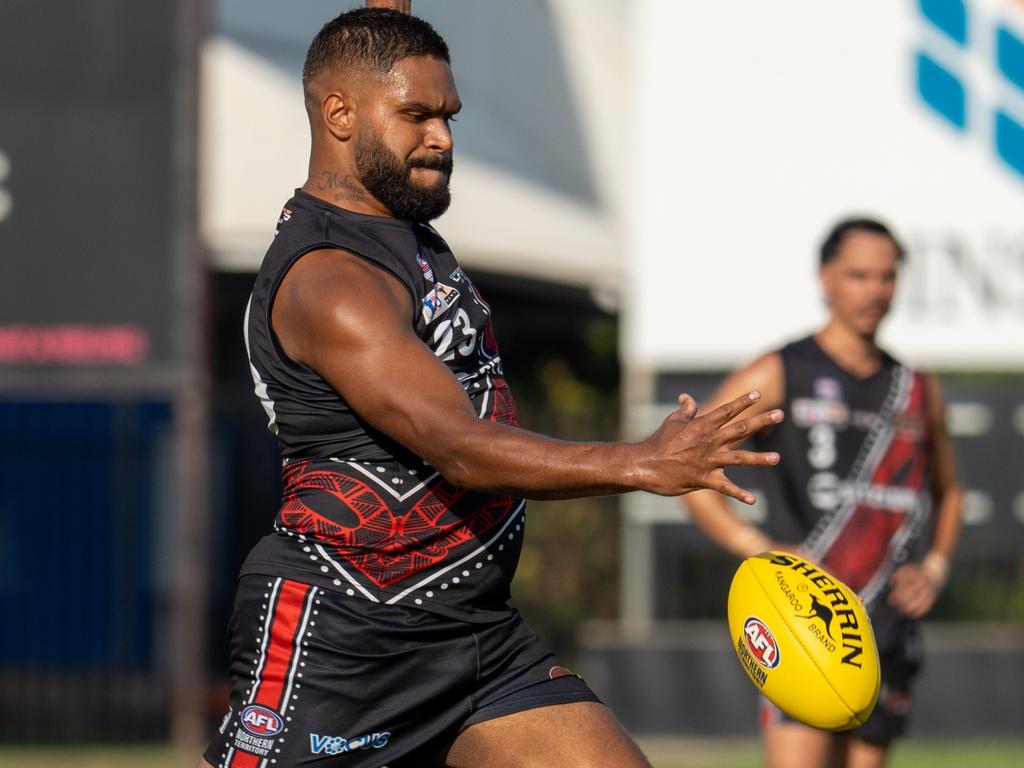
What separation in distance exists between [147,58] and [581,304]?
597cm

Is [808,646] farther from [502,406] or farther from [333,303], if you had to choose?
[333,303]

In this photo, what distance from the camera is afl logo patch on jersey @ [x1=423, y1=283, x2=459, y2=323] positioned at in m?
4.09

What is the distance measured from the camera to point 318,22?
10930 millimetres

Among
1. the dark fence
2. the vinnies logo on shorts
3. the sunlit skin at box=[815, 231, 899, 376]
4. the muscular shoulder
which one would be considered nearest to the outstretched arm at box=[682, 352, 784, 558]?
the sunlit skin at box=[815, 231, 899, 376]

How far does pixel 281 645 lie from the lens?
411 centimetres

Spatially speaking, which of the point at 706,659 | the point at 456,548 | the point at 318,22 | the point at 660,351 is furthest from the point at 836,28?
the point at 456,548

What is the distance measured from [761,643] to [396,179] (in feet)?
4.93

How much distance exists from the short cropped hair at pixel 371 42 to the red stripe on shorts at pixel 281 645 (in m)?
1.25

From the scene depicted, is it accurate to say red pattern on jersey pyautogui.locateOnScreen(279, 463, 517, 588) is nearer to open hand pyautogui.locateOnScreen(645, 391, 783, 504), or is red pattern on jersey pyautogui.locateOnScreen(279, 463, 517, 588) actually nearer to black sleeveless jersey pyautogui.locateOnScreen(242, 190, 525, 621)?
black sleeveless jersey pyautogui.locateOnScreen(242, 190, 525, 621)

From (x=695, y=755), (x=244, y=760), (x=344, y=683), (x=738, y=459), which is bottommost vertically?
(x=695, y=755)

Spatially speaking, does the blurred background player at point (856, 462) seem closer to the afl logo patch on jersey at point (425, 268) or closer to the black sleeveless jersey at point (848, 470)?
the black sleeveless jersey at point (848, 470)

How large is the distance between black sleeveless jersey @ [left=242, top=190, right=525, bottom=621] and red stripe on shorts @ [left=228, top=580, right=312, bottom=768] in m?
0.05

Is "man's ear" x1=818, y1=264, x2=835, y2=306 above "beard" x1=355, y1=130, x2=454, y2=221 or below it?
below

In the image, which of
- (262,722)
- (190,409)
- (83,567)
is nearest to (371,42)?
(262,722)
